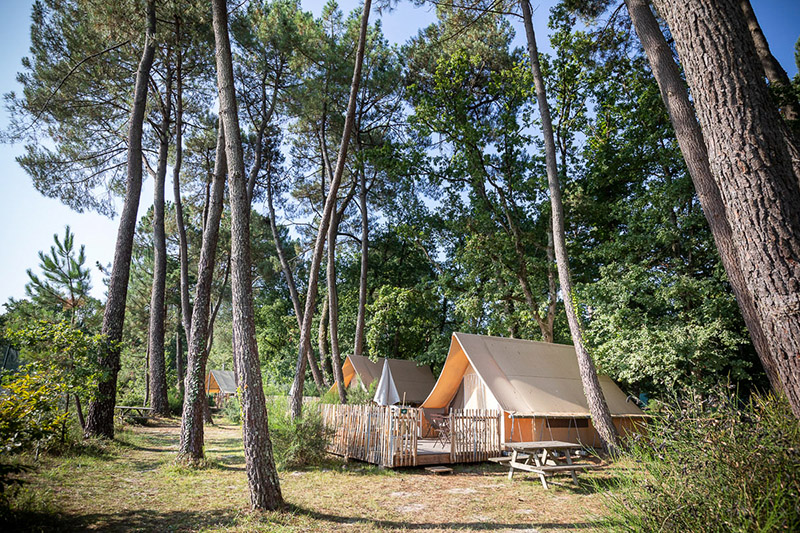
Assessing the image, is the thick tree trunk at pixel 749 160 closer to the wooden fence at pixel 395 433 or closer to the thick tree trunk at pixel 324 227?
the wooden fence at pixel 395 433

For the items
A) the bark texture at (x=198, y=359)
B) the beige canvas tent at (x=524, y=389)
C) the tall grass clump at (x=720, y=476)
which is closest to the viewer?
the tall grass clump at (x=720, y=476)

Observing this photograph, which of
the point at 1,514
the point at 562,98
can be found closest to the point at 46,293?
the point at 1,514

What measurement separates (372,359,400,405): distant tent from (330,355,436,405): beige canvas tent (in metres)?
0.60

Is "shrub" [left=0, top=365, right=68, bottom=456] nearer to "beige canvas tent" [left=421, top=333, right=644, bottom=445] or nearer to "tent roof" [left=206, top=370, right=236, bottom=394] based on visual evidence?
"beige canvas tent" [left=421, top=333, right=644, bottom=445]

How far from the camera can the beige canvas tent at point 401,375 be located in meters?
14.4

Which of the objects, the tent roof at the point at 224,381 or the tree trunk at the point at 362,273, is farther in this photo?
the tent roof at the point at 224,381

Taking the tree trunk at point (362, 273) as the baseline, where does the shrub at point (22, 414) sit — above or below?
below

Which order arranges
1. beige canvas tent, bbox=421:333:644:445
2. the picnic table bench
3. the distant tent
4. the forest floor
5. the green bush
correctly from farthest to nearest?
the distant tent, the picnic table bench, beige canvas tent, bbox=421:333:644:445, the green bush, the forest floor

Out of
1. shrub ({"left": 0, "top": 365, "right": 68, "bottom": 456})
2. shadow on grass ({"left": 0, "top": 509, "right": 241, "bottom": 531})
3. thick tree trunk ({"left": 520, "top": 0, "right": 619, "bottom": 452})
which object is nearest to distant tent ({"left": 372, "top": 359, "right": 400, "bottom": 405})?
thick tree trunk ({"left": 520, "top": 0, "right": 619, "bottom": 452})

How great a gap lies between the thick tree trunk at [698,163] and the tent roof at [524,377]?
17.5ft

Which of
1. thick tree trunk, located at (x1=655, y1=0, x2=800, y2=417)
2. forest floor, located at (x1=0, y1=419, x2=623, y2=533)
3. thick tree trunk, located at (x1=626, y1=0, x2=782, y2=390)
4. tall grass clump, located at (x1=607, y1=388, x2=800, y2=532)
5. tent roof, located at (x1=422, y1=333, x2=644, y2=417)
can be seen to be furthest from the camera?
tent roof, located at (x1=422, y1=333, x2=644, y2=417)

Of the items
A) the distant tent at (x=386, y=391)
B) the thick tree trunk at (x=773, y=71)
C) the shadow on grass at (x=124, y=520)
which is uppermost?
the thick tree trunk at (x=773, y=71)

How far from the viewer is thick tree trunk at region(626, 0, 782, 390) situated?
12.7 feet

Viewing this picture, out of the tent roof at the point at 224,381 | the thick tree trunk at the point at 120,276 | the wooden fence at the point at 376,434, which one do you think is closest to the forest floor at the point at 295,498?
the wooden fence at the point at 376,434
